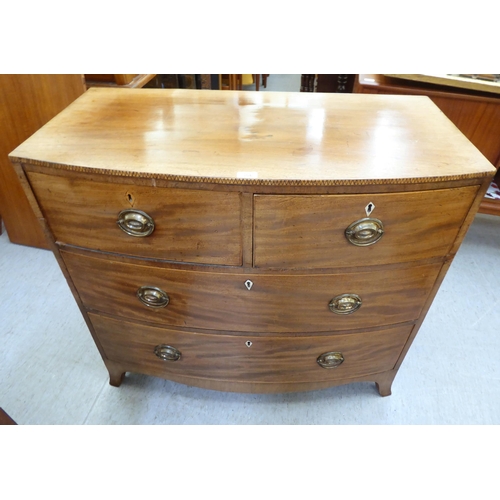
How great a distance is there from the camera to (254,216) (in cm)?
76

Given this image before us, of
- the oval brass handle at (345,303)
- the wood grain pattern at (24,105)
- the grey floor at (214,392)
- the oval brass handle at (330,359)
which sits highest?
the wood grain pattern at (24,105)

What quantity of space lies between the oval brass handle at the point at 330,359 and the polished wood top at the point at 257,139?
1.87 ft

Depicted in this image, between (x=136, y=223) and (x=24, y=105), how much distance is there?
1007 mm

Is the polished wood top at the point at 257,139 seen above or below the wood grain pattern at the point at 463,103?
above

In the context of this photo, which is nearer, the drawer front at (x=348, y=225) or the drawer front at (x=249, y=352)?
the drawer front at (x=348, y=225)

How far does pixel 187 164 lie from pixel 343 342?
652 mm

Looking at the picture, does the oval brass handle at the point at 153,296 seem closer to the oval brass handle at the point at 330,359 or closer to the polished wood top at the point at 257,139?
the polished wood top at the point at 257,139

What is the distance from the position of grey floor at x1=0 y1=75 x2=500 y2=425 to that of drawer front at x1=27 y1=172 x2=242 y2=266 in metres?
0.67

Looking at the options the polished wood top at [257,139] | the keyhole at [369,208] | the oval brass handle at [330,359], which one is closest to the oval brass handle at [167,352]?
the oval brass handle at [330,359]

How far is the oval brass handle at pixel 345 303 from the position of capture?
93 cm

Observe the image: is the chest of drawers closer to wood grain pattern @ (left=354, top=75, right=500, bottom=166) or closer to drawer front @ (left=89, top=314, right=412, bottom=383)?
drawer front @ (left=89, top=314, right=412, bottom=383)

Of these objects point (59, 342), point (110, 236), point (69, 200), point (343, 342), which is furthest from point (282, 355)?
point (59, 342)

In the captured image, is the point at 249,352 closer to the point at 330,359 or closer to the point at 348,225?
the point at 330,359

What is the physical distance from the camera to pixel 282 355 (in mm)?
1076
